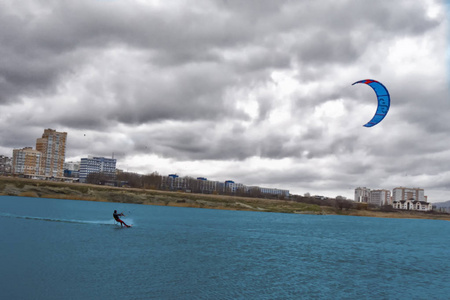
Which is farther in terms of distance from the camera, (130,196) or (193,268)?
→ (130,196)

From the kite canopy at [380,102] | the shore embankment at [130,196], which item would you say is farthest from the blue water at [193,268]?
the shore embankment at [130,196]

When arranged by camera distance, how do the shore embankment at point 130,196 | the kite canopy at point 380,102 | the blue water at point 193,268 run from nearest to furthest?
the blue water at point 193,268
the kite canopy at point 380,102
the shore embankment at point 130,196

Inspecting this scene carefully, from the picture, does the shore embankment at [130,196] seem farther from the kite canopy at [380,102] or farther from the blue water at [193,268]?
the kite canopy at [380,102]

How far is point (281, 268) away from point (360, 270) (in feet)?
Answer: 25.5

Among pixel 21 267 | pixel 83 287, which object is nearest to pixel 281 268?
pixel 83 287

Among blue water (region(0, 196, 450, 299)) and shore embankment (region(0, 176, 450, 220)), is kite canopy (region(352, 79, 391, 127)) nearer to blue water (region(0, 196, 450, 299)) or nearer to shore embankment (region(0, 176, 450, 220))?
blue water (region(0, 196, 450, 299))

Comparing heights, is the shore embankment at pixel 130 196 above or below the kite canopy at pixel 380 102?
below

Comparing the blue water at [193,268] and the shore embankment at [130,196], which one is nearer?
the blue water at [193,268]

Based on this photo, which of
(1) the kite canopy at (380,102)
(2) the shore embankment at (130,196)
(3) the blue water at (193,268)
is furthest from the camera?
(2) the shore embankment at (130,196)

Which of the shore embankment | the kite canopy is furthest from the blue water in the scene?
the shore embankment

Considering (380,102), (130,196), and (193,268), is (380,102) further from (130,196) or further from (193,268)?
(130,196)

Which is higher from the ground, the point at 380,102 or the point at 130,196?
the point at 380,102

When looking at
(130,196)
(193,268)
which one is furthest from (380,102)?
(130,196)

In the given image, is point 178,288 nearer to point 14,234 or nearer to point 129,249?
point 129,249
